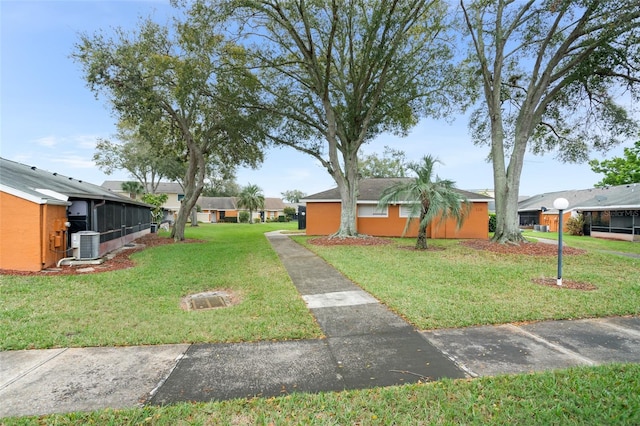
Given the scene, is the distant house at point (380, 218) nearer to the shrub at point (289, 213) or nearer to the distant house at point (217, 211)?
the shrub at point (289, 213)

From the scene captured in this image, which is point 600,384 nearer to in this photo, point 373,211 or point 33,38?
point 33,38

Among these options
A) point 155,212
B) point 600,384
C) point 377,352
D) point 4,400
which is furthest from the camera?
point 155,212

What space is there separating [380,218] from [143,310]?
1614 centimetres

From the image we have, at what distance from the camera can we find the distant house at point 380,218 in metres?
19.1

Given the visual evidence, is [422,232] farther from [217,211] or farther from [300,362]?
[217,211]

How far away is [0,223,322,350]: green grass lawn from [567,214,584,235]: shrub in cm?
2567

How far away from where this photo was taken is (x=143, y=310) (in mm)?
5281

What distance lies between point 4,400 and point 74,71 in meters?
16.0

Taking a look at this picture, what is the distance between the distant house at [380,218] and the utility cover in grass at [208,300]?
13.2 meters

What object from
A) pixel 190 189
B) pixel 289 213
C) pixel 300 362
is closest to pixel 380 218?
pixel 190 189

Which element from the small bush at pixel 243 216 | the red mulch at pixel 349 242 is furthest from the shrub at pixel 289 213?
the red mulch at pixel 349 242

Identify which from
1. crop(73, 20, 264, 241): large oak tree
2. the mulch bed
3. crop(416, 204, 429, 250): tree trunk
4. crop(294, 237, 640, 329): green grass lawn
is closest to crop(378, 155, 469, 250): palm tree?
crop(416, 204, 429, 250): tree trunk

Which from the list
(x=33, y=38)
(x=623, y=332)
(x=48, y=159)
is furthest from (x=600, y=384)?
(x=48, y=159)

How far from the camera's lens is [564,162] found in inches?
653
